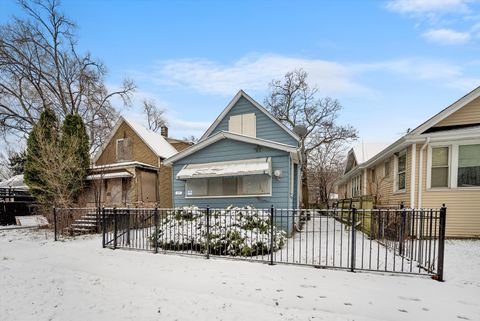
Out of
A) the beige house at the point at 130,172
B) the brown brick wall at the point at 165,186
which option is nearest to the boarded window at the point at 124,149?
the beige house at the point at 130,172

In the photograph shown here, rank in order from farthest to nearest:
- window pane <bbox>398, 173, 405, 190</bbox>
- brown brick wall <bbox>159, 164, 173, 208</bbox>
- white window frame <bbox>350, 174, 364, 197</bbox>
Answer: white window frame <bbox>350, 174, 364, 197</bbox> < brown brick wall <bbox>159, 164, 173, 208</bbox> < window pane <bbox>398, 173, 405, 190</bbox>

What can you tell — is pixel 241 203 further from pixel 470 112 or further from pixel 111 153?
pixel 111 153

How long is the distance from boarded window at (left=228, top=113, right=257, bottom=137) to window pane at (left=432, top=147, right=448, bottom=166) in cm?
736

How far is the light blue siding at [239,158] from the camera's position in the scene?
9.66 m

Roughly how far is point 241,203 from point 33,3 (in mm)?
22085

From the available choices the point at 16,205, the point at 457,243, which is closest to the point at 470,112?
the point at 457,243

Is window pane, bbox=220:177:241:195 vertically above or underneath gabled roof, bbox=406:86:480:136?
underneath

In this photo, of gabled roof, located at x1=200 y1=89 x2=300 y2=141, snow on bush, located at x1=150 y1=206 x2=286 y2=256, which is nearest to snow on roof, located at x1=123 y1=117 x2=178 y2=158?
gabled roof, located at x1=200 y1=89 x2=300 y2=141

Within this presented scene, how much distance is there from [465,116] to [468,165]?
2.05m

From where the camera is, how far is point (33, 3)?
60.2 ft

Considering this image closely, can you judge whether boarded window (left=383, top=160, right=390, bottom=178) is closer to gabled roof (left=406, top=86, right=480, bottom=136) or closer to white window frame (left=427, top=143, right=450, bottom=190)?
white window frame (left=427, top=143, right=450, bottom=190)

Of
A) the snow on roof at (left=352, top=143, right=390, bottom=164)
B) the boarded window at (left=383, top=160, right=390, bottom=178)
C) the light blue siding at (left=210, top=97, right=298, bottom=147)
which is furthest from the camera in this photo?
the snow on roof at (left=352, top=143, right=390, bottom=164)

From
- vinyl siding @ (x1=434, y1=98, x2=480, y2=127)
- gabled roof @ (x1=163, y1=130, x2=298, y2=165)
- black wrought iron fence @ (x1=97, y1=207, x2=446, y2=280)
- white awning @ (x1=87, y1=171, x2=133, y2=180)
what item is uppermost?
vinyl siding @ (x1=434, y1=98, x2=480, y2=127)

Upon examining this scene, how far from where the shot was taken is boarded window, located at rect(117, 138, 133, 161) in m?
17.3
